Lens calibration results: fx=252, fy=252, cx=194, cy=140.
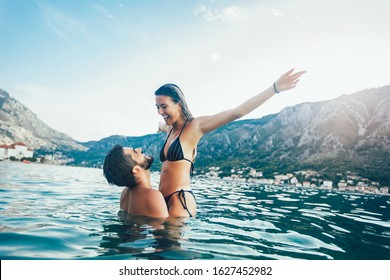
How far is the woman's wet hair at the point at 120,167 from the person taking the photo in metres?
4.48

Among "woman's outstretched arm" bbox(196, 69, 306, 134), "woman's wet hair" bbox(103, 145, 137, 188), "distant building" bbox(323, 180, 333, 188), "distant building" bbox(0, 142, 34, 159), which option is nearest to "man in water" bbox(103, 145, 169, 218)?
"woman's wet hair" bbox(103, 145, 137, 188)

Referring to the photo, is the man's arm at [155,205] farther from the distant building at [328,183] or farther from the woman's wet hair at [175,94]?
the distant building at [328,183]

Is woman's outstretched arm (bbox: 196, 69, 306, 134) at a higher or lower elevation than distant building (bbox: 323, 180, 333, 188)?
higher

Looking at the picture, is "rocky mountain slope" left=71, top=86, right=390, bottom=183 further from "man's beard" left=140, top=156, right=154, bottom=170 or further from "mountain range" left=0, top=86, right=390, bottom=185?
"man's beard" left=140, top=156, right=154, bottom=170

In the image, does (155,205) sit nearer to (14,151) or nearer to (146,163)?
(146,163)

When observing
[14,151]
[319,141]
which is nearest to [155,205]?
[319,141]

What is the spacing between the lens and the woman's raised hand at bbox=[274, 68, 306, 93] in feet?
13.5

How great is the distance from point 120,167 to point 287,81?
10.5 ft

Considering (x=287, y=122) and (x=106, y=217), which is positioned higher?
(x=287, y=122)

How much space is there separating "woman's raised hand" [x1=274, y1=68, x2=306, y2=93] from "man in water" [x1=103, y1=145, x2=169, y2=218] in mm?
2688
